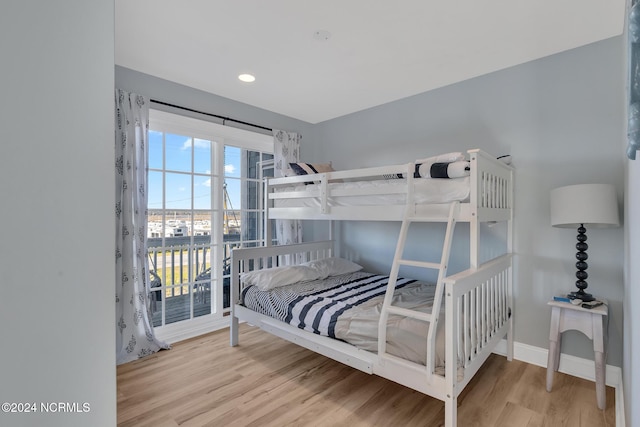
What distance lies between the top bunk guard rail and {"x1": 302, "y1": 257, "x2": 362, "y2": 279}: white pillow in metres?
0.57

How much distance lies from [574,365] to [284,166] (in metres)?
3.25

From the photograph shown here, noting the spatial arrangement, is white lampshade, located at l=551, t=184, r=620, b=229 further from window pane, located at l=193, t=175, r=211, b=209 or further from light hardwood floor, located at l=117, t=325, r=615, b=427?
window pane, located at l=193, t=175, r=211, b=209

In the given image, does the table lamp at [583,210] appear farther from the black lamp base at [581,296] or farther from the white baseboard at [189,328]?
the white baseboard at [189,328]

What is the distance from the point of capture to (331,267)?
3.19 meters

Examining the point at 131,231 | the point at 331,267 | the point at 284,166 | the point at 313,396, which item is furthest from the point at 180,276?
the point at 313,396

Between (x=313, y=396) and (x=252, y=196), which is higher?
(x=252, y=196)

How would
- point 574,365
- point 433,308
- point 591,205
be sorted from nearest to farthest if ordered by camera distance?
point 433,308 → point 591,205 → point 574,365

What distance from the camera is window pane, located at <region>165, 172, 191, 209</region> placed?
2980 millimetres

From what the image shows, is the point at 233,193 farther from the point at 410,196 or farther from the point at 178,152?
the point at 410,196

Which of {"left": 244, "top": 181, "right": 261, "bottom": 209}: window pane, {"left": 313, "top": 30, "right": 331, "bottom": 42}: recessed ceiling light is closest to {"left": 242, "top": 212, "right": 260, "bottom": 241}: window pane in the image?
{"left": 244, "top": 181, "right": 261, "bottom": 209}: window pane

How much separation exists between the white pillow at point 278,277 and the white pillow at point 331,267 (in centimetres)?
8

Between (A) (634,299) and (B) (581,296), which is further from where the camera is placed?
(B) (581,296)

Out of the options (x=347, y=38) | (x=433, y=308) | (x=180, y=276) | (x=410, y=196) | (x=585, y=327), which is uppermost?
(x=347, y=38)

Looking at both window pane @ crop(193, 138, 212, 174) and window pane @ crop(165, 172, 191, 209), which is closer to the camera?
window pane @ crop(165, 172, 191, 209)
